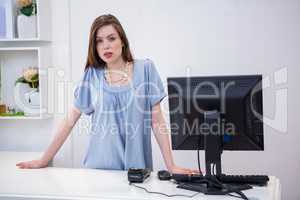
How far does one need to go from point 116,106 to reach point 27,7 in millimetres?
1353

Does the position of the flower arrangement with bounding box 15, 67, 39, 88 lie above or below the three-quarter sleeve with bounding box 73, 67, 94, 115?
above

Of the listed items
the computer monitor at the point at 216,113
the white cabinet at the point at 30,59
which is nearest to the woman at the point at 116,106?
the computer monitor at the point at 216,113

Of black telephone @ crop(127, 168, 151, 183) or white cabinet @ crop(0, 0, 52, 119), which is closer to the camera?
black telephone @ crop(127, 168, 151, 183)

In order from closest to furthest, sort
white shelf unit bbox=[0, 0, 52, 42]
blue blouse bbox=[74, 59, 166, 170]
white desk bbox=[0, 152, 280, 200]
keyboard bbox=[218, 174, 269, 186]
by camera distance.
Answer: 1. white desk bbox=[0, 152, 280, 200]
2. keyboard bbox=[218, 174, 269, 186]
3. blue blouse bbox=[74, 59, 166, 170]
4. white shelf unit bbox=[0, 0, 52, 42]

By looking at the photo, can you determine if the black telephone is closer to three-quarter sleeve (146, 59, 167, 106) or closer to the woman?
the woman

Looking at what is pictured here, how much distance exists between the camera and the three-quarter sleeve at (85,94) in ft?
7.85

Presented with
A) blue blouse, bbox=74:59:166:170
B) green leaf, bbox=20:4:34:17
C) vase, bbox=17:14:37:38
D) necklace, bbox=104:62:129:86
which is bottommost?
blue blouse, bbox=74:59:166:170

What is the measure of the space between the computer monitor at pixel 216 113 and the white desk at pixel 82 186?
0.72 feet

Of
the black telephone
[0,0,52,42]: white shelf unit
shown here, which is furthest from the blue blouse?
[0,0,52,42]: white shelf unit

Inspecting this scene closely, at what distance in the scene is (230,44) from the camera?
3.07 meters

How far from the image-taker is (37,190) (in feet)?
6.05

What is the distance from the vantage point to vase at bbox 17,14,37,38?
3.14 m

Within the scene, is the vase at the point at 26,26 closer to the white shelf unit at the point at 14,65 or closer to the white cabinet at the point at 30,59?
the white cabinet at the point at 30,59

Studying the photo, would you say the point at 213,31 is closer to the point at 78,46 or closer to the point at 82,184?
the point at 78,46
